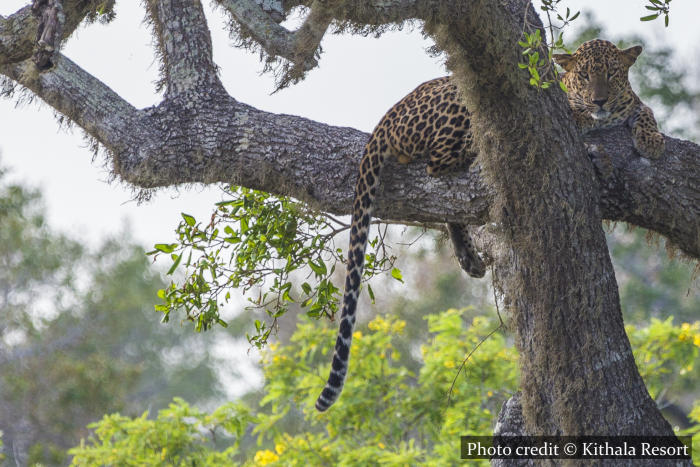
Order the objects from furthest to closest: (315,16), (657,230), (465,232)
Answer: (465,232) < (657,230) < (315,16)

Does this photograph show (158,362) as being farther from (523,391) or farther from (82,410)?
(523,391)

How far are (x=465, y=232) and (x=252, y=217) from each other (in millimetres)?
1559

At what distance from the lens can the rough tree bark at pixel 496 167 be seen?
14.1 feet

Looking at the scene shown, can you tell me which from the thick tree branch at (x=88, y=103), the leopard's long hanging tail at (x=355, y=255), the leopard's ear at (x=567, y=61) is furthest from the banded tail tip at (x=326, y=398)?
the leopard's ear at (x=567, y=61)

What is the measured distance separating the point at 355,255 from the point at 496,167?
105 cm

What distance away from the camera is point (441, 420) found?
29.1 feet

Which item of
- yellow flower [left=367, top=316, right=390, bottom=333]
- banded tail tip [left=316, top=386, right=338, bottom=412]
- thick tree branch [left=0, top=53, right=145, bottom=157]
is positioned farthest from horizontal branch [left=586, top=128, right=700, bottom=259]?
yellow flower [left=367, top=316, right=390, bottom=333]

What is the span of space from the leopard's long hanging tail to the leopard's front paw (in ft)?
4.72

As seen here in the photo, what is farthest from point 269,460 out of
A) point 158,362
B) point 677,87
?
point 158,362

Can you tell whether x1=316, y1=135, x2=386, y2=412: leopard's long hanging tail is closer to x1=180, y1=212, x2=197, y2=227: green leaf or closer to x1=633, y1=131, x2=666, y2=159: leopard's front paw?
x1=180, y1=212, x2=197, y2=227: green leaf

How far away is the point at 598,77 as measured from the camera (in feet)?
18.6

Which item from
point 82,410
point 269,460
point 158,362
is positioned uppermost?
point 158,362

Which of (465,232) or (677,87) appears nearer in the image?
(465,232)

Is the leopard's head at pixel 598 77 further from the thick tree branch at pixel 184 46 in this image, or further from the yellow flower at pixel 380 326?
the yellow flower at pixel 380 326
